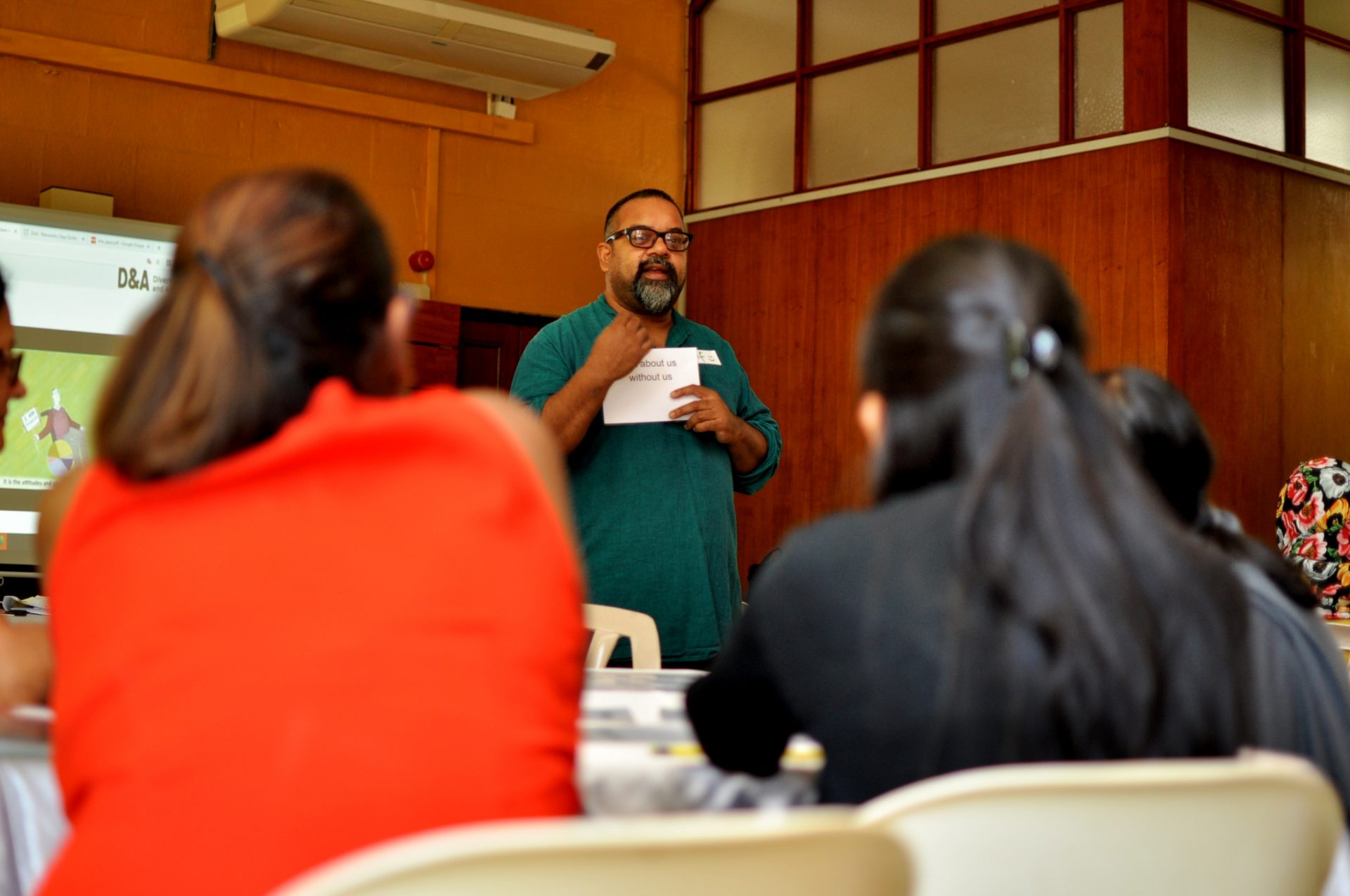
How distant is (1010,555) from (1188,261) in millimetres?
5342

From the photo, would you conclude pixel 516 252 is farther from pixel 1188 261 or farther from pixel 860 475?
pixel 860 475

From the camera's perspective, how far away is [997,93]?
635cm

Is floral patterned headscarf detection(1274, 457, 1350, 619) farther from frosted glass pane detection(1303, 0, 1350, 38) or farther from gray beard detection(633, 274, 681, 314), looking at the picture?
frosted glass pane detection(1303, 0, 1350, 38)

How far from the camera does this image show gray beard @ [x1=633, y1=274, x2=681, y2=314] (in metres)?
3.34

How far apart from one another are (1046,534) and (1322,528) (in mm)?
3582

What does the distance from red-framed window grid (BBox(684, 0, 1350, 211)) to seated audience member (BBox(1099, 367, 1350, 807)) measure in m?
4.52

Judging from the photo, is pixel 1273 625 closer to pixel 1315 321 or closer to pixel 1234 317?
pixel 1234 317

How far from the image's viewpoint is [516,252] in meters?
6.79

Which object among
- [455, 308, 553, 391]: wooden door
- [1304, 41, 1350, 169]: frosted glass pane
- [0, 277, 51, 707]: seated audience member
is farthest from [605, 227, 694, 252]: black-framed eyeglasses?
[1304, 41, 1350, 169]: frosted glass pane

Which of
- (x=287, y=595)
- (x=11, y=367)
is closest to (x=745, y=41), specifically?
(x=11, y=367)

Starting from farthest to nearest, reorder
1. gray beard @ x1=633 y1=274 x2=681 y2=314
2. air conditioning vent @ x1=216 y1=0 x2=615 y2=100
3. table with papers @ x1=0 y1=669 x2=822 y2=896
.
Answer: air conditioning vent @ x1=216 y1=0 x2=615 y2=100 → gray beard @ x1=633 y1=274 x2=681 y2=314 → table with papers @ x1=0 y1=669 x2=822 y2=896

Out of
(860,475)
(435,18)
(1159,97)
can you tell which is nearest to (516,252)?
(435,18)

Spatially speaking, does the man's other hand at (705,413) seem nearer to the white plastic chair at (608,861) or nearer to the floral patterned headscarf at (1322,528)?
the floral patterned headscarf at (1322,528)

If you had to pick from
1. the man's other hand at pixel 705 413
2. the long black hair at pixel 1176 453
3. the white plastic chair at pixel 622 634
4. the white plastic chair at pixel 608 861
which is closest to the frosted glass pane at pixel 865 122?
the man's other hand at pixel 705 413
